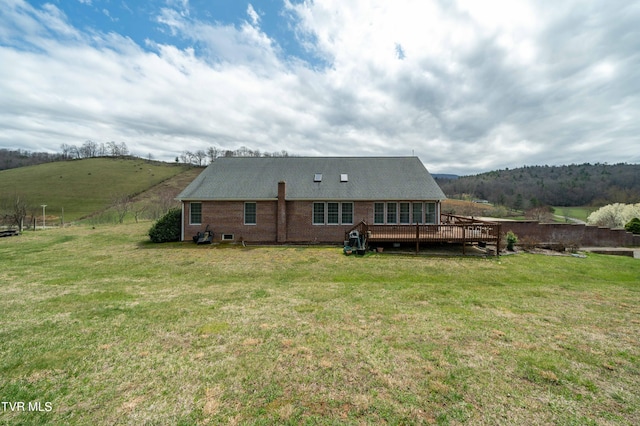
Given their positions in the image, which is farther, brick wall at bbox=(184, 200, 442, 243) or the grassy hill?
the grassy hill

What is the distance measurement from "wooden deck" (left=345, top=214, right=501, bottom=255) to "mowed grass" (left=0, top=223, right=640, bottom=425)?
15.5 ft

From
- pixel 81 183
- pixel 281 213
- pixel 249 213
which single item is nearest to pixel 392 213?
pixel 281 213

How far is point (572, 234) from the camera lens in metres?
18.2

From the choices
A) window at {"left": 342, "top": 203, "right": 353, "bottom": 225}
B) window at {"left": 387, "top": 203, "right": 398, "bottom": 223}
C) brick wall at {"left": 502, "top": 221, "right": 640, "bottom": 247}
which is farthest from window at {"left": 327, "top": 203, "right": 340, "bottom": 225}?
brick wall at {"left": 502, "top": 221, "right": 640, "bottom": 247}

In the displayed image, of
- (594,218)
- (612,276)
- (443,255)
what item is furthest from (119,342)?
(594,218)

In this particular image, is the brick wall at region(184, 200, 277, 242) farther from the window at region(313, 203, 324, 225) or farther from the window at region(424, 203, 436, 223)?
the window at region(424, 203, 436, 223)

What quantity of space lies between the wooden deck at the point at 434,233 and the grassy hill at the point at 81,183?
42.3m

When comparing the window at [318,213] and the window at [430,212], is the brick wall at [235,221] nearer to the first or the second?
the window at [318,213]

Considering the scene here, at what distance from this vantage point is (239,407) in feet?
11.5

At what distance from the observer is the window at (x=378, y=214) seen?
59.4 feet

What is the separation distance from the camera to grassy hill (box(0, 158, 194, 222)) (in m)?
44.2

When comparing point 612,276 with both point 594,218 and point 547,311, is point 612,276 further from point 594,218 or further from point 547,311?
point 594,218

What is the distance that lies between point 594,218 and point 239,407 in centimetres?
3659

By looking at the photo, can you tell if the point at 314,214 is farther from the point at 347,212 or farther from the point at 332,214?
the point at 347,212
